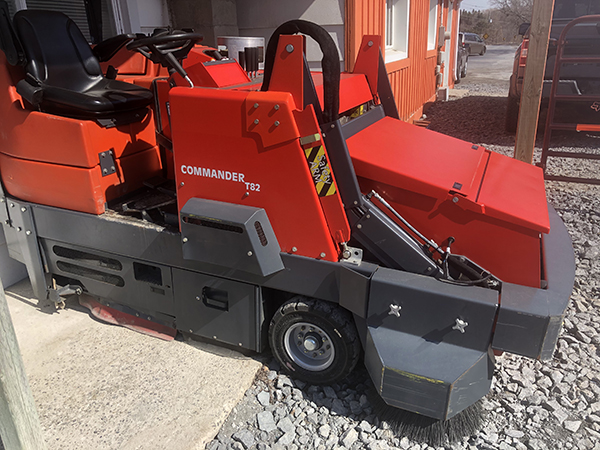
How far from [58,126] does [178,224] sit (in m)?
0.85

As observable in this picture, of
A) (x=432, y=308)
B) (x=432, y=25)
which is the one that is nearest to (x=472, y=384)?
(x=432, y=308)

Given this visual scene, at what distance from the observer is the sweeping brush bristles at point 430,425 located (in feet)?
7.03

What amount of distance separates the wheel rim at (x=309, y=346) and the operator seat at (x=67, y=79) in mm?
1590

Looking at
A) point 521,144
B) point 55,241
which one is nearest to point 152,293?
point 55,241

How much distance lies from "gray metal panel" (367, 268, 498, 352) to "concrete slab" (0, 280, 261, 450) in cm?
89

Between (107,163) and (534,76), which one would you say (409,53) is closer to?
(534,76)

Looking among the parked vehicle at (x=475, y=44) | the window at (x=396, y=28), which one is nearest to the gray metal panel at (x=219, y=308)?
the window at (x=396, y=28)

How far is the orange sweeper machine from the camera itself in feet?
6.61

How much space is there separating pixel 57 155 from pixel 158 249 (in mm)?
808

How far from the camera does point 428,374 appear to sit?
195cm

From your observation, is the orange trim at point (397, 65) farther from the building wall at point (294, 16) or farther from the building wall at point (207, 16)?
the building wall at point (207, 16)

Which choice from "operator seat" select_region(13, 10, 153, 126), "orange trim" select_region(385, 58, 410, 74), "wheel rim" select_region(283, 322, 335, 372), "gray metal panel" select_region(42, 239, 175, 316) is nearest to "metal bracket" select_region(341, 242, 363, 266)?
"wheel rim" select_region(283, 322, 335, 372)

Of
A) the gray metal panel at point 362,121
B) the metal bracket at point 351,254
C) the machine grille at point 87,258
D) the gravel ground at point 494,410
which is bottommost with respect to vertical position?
the gravel ground at point 494,410

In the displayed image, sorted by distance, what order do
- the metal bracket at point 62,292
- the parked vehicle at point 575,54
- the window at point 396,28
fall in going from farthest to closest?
the window at point 396,28 → the parked vehicle at point 575,54 → the metal bracket at point 62,292
